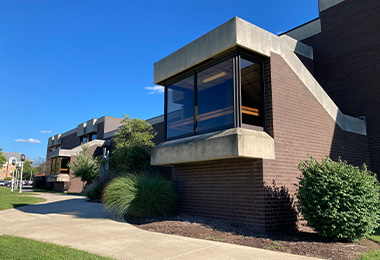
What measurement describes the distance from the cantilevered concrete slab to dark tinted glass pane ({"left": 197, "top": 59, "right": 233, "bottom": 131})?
476 millimetres

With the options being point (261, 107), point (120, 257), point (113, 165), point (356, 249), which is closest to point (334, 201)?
point (356, 249)

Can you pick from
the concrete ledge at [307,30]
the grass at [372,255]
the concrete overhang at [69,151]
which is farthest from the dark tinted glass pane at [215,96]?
the concrete overhang at [69,151]

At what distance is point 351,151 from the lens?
10.2 m

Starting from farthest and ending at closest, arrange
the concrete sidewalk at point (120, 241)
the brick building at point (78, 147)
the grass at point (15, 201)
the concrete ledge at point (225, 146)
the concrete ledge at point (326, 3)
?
the brick building at point (78, 147)
the grass at point (15, 201)
the concrete ledge at point (326, 3)
the concrete ledge at point (225, 146)
the concrete sidewalk at point (120, 241)

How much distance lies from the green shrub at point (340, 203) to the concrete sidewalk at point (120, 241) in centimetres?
169

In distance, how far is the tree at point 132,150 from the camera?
15516 millimetres

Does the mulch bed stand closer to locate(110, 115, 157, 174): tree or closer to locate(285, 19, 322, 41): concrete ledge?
locate(110, 115, 157, 174): tree

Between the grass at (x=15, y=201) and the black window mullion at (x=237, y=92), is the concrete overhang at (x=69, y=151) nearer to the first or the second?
the grass at (x=15, y=201)

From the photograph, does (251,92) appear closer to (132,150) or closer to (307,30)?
(307,30)

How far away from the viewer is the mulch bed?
5641 mm

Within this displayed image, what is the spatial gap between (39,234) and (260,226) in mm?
5467

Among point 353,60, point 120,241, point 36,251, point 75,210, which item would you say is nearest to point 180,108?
point 120,241

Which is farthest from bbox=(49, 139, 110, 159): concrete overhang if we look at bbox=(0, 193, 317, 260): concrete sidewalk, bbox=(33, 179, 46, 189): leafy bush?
bbox=(0, 193, 317, 260): concrete sidewalk

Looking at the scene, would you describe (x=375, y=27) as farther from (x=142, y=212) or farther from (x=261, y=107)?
(x=142, y=212)
